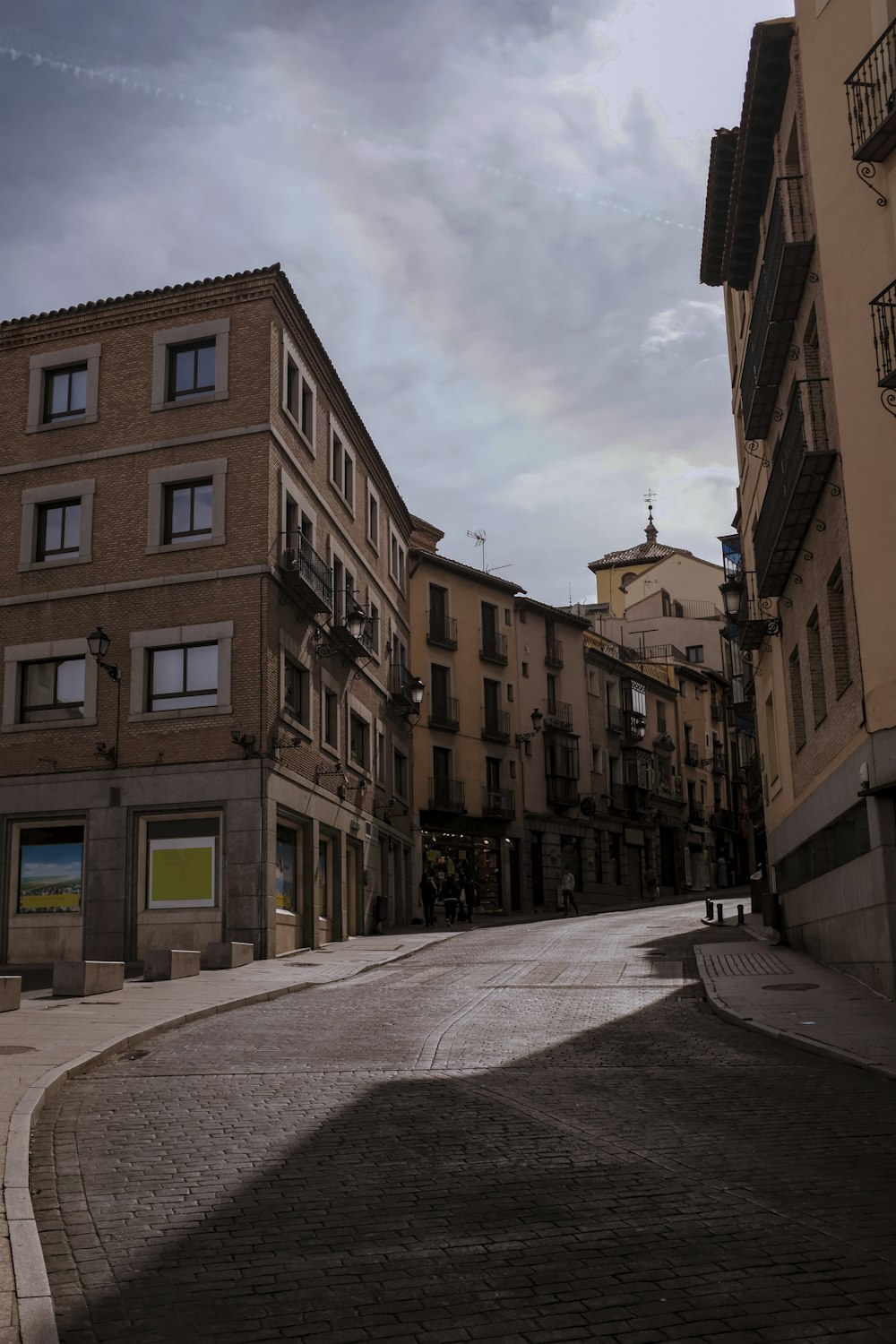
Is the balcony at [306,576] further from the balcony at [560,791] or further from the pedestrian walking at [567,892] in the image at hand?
the balcony at [560,791]

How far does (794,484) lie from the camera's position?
18609 mm

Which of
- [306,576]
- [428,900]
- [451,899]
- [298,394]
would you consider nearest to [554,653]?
[451,899]

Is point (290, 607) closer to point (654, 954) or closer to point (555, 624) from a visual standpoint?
point (654, 954)

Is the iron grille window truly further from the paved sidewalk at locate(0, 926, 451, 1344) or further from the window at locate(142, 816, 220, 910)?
the paved sidewalk at locate(0, 926, 451, 1344)

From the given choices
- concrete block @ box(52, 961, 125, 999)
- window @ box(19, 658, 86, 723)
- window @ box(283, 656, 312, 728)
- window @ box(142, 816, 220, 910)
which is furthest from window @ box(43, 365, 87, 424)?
concrete block @ box(52, 961, 125, 999)

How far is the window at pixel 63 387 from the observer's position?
2909 cm

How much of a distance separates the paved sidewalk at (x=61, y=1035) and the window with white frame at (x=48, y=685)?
689cm

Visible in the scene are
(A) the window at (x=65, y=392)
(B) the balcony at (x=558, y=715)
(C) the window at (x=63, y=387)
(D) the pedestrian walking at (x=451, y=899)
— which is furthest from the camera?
(B) the balcony at (x=558, y=715)

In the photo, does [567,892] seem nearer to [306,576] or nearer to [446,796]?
[446,796]

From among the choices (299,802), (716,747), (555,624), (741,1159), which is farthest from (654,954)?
(716,747)

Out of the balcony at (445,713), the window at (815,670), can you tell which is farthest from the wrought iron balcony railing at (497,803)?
the window at (815,670)

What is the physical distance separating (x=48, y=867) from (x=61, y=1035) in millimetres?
14182

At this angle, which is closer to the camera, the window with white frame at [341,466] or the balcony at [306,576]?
the balcony at [306,576]

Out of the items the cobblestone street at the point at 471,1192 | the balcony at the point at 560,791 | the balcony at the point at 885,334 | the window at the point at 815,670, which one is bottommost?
the cobblestone street at the point at 471,1192
